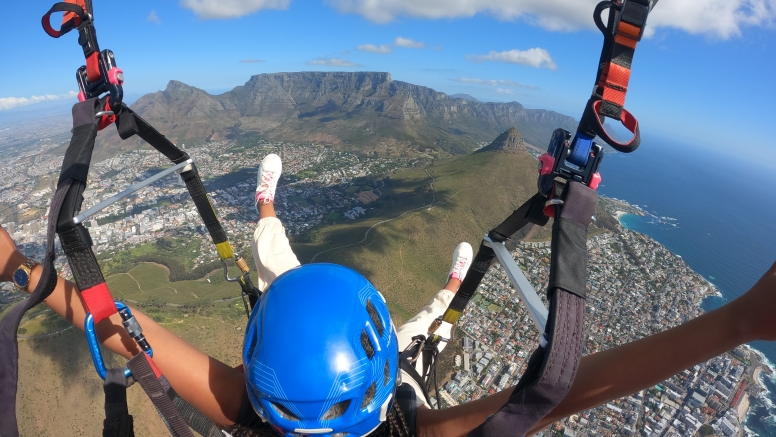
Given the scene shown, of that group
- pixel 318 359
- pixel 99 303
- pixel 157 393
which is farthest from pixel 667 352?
pixel 99 303

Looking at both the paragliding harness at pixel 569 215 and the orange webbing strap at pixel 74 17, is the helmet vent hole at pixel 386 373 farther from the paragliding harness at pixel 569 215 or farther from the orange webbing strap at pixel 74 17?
the orange webbing strap at pixel 74 17

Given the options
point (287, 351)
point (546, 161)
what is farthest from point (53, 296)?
point (546, 161)

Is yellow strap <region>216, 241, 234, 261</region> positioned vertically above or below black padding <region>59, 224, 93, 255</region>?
below

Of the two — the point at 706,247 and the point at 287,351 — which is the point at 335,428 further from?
the point at 706,247

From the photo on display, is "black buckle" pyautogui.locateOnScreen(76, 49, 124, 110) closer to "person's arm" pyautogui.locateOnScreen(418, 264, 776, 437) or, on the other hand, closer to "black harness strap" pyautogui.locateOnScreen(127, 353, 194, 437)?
"black harness strap" pyautogui.locateOnScreen(127, 353, 194, 437)

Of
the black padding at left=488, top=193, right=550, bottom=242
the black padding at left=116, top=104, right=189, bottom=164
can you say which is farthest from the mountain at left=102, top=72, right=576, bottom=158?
the black padding at left=488, top=193, right=550, bottom=242

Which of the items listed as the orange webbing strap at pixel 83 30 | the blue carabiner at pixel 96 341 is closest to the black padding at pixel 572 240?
the blue carabiner at pixel 96 341
